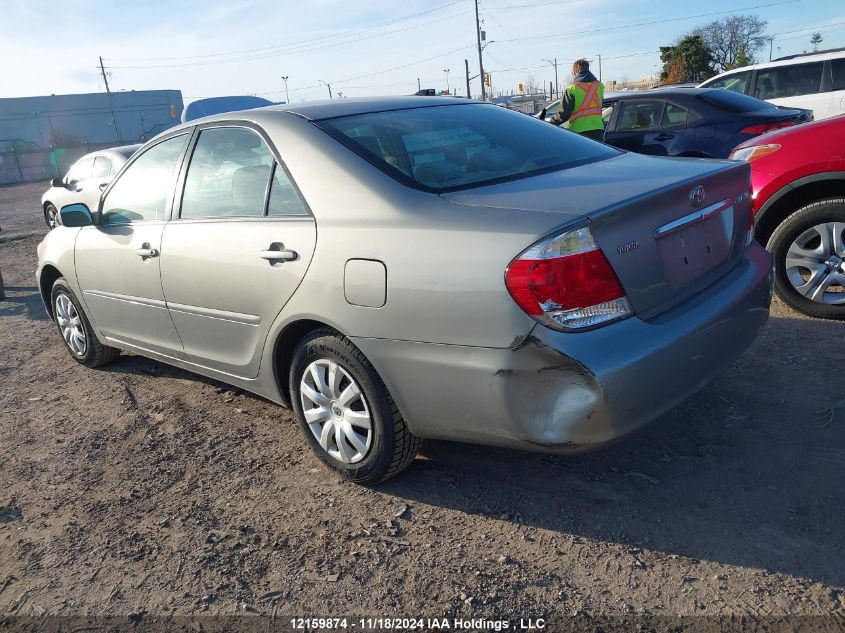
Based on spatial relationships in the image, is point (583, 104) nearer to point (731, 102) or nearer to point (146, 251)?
point (731, 102)

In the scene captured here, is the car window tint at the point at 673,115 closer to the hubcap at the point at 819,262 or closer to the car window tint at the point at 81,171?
the hubcap at the point at 819,262

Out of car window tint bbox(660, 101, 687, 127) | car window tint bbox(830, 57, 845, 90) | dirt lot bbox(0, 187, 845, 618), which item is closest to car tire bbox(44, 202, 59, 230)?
dirt lot bbox(0, 187, 845, 618)

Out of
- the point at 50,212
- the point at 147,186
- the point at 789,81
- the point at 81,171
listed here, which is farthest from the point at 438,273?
the point at 50,212

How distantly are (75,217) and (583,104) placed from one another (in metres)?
5.68

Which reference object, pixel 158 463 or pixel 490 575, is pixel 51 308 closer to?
pixel 158 463

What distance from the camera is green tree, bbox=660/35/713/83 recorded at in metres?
43.0

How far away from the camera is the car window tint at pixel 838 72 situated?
10.7 metres

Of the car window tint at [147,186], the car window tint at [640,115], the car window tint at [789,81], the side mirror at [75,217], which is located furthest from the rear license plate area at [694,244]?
the car window tint at [789,81]

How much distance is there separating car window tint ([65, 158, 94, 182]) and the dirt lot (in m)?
9.27

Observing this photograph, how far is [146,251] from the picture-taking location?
390 centimetres

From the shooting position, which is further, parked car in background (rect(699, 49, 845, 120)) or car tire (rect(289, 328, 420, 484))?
parked car in background (rect(699, 49, 845, 120))

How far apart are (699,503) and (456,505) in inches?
37.9

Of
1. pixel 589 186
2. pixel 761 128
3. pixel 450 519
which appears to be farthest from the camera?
pixel 761 128

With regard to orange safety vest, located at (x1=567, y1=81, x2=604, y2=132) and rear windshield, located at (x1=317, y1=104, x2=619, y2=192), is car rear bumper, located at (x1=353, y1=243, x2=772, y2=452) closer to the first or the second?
rear windshield, located at (x1=317, y1=104, x2=619, y2=192)
